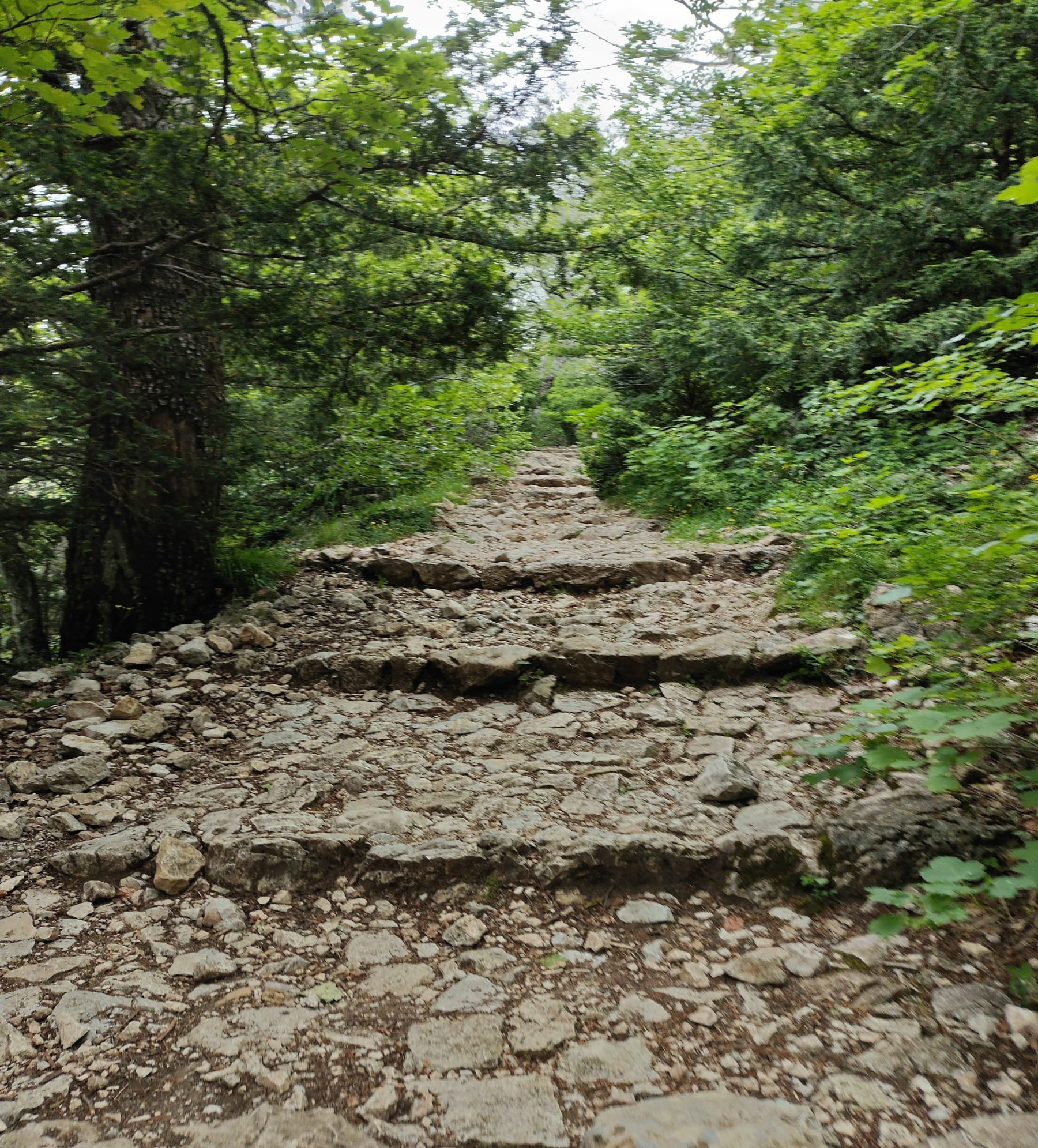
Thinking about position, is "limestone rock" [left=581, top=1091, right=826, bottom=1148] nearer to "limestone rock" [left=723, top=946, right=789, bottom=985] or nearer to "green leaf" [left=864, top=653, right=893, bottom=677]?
"limestone rock" [left=723, top=946, right=789, bottom=985]

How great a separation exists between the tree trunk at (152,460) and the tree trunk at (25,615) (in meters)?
0.35

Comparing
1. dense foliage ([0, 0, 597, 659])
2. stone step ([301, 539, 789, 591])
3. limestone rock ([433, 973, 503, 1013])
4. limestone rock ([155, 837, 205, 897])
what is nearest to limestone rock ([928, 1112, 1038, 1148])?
limestone rock ([433, 973, 503, 1013])

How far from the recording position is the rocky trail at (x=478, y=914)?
1874 millimetres

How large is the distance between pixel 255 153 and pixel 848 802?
4407 millimetres

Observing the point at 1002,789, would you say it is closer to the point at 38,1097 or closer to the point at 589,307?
the point at 38,1097

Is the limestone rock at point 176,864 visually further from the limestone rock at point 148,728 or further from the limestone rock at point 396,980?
the limestone rock at point 148,728

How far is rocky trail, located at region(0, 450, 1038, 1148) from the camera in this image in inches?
73.8

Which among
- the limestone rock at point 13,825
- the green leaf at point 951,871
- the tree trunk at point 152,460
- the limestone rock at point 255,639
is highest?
the tree trunk at point 152,460

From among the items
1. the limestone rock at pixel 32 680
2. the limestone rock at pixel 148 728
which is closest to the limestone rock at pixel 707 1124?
the limestone rock at pixel 148 728

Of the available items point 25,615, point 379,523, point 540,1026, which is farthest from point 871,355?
point 25,615

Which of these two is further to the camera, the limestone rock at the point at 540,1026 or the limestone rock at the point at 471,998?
the limestone rock at the point at 471,998

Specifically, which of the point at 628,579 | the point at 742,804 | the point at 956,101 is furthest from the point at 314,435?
the point at 956,101

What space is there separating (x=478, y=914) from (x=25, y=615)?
5058mm

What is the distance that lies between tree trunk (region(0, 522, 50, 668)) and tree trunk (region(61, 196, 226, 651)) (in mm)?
345
